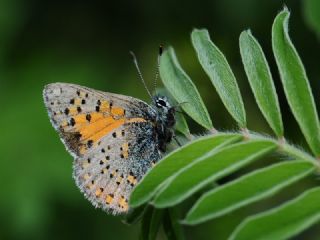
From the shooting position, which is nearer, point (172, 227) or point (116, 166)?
point (172, 227)

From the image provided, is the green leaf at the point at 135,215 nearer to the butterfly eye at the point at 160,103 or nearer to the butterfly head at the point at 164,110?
the butterfly head at the point at 164,110

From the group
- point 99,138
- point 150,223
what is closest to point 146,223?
point 150,223

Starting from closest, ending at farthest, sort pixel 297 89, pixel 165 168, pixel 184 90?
pixel 165 168
pixel 297 89
pixel 184 90

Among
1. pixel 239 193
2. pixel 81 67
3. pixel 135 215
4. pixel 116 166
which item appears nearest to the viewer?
pixel 239 193

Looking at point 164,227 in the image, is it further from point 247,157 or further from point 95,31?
point 95,31

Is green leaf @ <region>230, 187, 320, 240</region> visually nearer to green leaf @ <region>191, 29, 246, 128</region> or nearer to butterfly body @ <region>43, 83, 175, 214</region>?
green leaf @ <region>191, 29, 246, 128</region>

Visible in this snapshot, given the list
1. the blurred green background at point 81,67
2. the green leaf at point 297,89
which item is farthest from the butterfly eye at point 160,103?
the blurred green background at point 81,67

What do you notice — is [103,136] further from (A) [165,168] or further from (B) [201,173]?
(B) [201,173]
